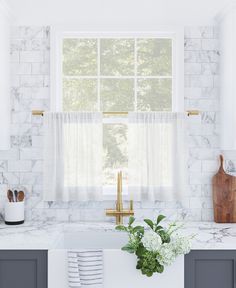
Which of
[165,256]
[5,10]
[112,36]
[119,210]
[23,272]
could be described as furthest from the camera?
[112,36]

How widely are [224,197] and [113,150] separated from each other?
93 cm

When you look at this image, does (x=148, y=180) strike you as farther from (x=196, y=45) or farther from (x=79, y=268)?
(x=196, y=45)

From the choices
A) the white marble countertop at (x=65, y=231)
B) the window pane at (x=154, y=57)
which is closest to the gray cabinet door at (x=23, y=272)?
the white marble countertop at (x=65, y=231)

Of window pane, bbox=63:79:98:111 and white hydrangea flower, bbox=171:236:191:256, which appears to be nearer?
white hydrangea flower, bbox=171:236:191:256

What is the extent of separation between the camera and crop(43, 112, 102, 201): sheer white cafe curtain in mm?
2893

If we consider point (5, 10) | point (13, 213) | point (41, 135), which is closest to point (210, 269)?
point (13, 213)

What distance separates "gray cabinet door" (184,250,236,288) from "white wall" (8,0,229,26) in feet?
5.73

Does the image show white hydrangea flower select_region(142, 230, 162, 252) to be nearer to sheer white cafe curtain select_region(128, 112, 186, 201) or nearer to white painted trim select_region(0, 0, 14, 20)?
sheer white cafe curtain select_region(128, 112, 186, 201)

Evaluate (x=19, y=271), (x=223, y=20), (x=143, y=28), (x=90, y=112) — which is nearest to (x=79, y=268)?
(x=19, y=271)

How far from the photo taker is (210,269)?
7.61ft

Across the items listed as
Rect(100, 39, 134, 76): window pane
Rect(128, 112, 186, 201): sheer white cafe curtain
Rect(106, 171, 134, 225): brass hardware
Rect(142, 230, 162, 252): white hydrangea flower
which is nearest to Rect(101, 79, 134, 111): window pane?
Rect(100, 39, 134, 76): window pane

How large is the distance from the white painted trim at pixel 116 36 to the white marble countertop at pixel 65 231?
2.95 ft

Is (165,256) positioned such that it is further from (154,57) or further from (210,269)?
(154,57)

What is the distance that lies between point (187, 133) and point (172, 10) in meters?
0.97
